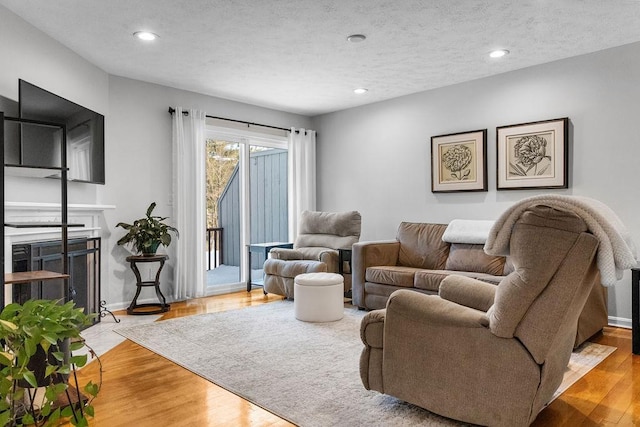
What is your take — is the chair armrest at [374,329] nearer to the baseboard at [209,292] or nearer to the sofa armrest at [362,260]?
the sofa armrest at [362,260]

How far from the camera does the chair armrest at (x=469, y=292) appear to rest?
2.47m

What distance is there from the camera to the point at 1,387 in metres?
0.88

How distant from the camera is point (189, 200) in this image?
17.3 feet

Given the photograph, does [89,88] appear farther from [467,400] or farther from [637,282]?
[637,282]

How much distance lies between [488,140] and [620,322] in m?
2.13

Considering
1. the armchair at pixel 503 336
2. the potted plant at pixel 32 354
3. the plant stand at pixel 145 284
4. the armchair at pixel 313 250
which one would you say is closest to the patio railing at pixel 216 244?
the armchair at pixel 313 250

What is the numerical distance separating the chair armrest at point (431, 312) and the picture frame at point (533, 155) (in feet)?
8.99

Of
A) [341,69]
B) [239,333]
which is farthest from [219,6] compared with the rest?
[239,333]

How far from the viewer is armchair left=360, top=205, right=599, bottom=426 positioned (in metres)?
1.81

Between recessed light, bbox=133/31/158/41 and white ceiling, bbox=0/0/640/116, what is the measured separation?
61 mm

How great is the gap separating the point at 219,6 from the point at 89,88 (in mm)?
1954

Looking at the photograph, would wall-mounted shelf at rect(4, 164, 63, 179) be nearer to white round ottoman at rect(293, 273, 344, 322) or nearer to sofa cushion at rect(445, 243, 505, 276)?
white round ottoman at rect(293, 273, 344, 322)

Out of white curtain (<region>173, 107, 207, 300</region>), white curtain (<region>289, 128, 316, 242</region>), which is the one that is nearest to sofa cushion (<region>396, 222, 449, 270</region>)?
white curtain (<region>289, 128, 316, 242</region>)

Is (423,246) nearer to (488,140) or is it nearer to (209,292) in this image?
(488,140)
